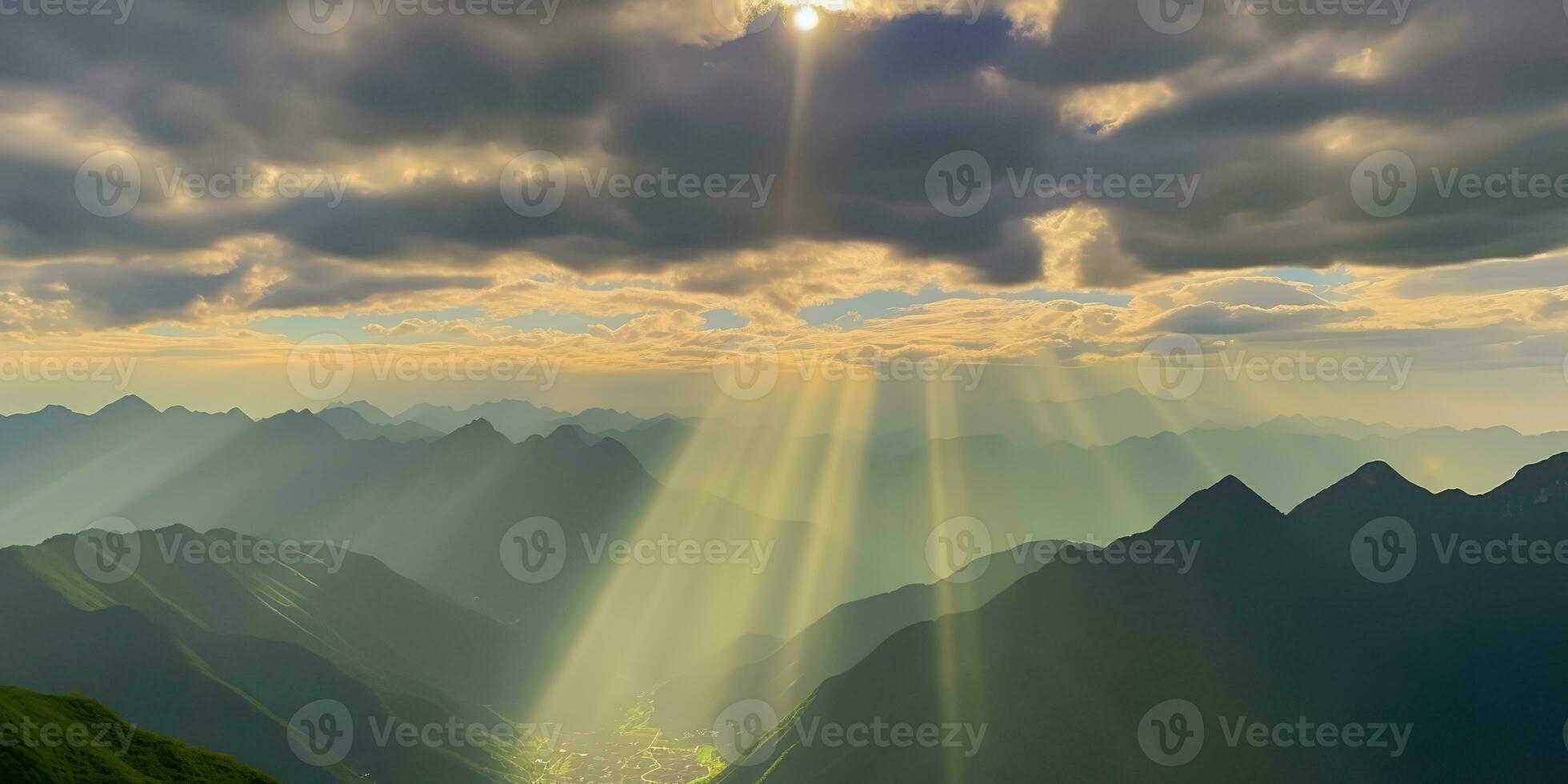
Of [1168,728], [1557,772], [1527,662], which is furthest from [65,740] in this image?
[1527,662]

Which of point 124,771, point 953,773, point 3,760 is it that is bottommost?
point 953,773

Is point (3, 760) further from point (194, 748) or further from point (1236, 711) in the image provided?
point (1236, 711)

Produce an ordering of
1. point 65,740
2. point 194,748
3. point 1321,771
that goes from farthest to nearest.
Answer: point 1321,771, point 194,748, point 65,740

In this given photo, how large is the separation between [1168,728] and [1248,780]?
20.3 metres

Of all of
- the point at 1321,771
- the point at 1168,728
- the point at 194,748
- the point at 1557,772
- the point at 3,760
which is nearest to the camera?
the point at 3,760

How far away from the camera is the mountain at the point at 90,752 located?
9306cm

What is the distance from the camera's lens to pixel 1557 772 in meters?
172

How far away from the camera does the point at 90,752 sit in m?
102

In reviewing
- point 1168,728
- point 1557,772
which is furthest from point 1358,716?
point 1168,728

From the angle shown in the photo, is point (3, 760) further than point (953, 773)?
No

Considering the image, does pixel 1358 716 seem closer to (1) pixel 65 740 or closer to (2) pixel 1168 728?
(2) pixel 1168 728

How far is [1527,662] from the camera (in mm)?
192250

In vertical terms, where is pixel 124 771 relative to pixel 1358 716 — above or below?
above

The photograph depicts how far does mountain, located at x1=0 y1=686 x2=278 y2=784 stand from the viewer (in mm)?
93062
